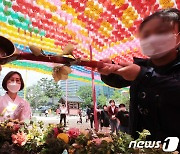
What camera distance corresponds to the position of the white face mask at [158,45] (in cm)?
64

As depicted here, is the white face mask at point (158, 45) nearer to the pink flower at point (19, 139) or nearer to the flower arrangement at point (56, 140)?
the flower arrangement at point (56, 140)

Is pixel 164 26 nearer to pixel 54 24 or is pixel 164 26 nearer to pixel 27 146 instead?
pixel 27 146

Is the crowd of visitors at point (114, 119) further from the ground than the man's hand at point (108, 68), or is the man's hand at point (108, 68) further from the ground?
the man's hand at point (108, 68)

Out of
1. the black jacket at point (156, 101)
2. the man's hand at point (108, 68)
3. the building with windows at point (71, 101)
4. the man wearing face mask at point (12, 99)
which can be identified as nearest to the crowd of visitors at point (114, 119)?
the black jacket at point (156, 101)

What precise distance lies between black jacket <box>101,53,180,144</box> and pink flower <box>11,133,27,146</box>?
1.04 feet

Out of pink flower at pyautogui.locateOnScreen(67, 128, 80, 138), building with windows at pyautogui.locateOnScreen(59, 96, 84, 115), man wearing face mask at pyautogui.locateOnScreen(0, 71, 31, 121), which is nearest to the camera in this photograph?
pink flower at pyautogui.locateOnScreen(67, 128, 80, 138)

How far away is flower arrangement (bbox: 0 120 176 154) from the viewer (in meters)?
0.60

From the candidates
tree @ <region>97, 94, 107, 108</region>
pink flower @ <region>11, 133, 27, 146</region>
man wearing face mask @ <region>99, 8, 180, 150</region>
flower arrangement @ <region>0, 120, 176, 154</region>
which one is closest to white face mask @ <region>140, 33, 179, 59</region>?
man wearing face mask @ <region>99, 8, 180, 150</region>

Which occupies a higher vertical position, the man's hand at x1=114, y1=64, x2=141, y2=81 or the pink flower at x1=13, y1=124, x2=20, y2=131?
the man's hand at x1=114, y1=64, x2=141, y2=81

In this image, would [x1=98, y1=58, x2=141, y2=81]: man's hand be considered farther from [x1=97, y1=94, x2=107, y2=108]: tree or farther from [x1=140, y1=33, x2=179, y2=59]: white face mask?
[x1=97, y1=94, x2=107, y2=108]: tree

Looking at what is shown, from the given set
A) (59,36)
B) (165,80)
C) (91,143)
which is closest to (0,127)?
(91,143)

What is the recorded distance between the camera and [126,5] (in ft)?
8.70

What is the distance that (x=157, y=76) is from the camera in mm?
695

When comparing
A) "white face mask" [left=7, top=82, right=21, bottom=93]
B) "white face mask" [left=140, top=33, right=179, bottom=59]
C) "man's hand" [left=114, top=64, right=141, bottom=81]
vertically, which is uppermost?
"white face mask" [left=140, top=33, right=179, bottom=59]
